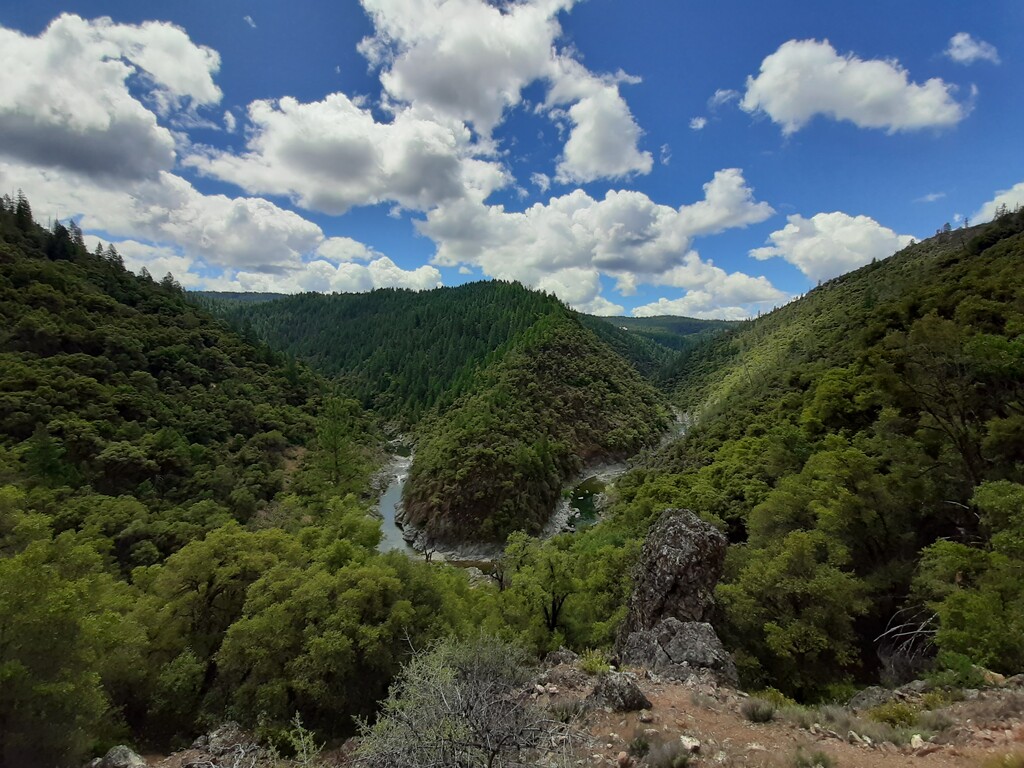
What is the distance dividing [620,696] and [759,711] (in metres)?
3.17

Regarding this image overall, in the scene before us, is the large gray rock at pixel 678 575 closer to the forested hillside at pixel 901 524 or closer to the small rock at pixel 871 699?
the forested hillside at pixel 901 524

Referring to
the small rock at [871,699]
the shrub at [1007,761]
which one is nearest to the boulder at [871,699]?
the small rock at [871,699]

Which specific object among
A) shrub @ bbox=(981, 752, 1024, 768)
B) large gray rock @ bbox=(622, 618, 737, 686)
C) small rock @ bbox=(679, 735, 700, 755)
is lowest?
large gray rock @ bbox=(622, 618, 737, 686)

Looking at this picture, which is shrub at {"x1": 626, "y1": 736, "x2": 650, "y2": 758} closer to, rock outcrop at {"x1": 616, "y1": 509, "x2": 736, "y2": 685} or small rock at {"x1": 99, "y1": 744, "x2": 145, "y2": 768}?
rock outcrop at {"x1": 616, "y1": 509, "x2": 736, "y2": 685}

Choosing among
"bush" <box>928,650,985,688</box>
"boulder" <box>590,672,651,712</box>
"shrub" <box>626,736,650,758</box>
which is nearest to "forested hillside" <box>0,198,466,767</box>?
"boulder" <box>590,672,651,712</box>

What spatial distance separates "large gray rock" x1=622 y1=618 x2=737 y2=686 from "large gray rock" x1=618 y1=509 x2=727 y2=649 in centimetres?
224

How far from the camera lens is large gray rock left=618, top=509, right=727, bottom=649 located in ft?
64.4

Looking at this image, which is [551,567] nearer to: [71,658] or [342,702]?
[342,702]

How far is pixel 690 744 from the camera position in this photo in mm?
9180

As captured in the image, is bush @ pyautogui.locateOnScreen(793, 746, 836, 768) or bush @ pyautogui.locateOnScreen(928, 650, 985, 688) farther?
bush @ pyautogui.locateOnScreen(928, 650, 985, 688)

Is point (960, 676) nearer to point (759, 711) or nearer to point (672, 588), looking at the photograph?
point (759, 711)

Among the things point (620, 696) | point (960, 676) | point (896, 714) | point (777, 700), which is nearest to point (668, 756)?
point (620, 696)

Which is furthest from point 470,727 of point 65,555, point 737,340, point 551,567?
point 737,340

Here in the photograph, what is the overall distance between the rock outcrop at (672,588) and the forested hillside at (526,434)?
4553 centimetres
